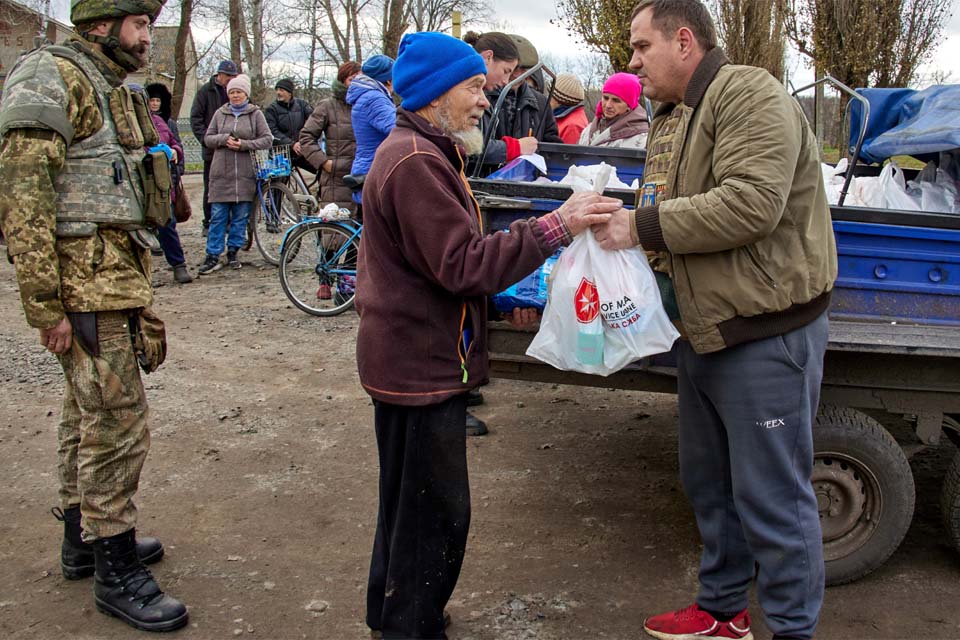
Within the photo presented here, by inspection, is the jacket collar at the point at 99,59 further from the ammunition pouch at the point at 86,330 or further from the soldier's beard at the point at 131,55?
the ammunition pouch at the point at 86,330

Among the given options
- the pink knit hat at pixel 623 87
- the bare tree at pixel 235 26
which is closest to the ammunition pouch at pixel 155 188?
the pink knit hat at pixel 623 87

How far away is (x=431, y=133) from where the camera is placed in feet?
8.13

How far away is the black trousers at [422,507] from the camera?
2.60 m

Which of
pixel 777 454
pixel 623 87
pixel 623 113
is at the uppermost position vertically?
pixel 623 87

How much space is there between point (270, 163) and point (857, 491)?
26.4 ft

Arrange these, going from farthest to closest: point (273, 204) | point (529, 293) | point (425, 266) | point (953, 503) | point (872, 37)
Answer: point (872, 37) → point (273, 204) → point (953, 503) → point (529, 293) → point (425, 266)

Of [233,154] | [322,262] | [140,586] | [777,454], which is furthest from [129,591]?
[233,154]

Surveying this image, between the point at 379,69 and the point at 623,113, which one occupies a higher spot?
the point at 379,69

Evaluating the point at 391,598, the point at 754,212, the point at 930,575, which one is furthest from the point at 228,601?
the point at 930,575

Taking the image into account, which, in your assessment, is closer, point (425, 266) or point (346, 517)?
point (425, 266)

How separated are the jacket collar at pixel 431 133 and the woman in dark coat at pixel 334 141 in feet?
17.1

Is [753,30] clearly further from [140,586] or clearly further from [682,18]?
[140,586]

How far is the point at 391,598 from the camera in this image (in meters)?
2.70

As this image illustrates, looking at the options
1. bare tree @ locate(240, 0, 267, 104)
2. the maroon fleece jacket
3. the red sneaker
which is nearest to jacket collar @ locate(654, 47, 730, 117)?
the maroon fleece jacket
